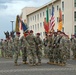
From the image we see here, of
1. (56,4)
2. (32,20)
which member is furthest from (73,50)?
(32,20)

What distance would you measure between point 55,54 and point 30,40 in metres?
2.09

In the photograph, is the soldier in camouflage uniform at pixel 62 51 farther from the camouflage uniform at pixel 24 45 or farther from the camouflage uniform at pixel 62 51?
the camouflage uniform at pixel 24 45

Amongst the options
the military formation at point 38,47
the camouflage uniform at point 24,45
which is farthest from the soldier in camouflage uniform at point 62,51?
the camouflage uniform at point 24,45

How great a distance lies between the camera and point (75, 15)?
218 feet

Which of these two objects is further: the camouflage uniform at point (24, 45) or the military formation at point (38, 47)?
the camouflage uniform at point (24, 45)

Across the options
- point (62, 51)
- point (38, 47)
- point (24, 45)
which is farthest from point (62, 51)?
point (24, 45)

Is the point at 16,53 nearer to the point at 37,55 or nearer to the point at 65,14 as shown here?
the point at 37,55

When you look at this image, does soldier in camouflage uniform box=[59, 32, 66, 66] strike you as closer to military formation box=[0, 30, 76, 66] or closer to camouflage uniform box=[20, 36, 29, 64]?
military formation box=[0, 30, 76, 66]

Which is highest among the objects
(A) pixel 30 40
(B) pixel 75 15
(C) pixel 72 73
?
(B) pixel 75 15

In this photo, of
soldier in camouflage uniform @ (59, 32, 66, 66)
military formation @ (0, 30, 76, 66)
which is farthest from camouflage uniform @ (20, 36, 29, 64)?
soldier in camouflage uniform @ (59, 32, 66, 66)

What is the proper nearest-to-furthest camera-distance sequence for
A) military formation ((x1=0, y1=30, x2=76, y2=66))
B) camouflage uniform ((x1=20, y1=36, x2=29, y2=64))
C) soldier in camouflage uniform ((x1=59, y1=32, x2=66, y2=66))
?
soldier in camouflage uniform ((x1=59, y1=32, x2=66, y2=66)), military formation ((x1=0, y1=30, x2=76, y2=66)), camouflage uniform ((x1=20, y1=36, x2=29, y2=64))

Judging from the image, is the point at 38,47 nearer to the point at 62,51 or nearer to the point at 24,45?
the point at 24,45

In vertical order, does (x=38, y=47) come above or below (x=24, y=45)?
below

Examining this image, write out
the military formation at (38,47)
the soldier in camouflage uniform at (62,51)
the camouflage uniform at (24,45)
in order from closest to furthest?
the soldier in camouflage uniform at (62,51) < the military formation at (38,47) < the camouflage uniform at (24,45)
